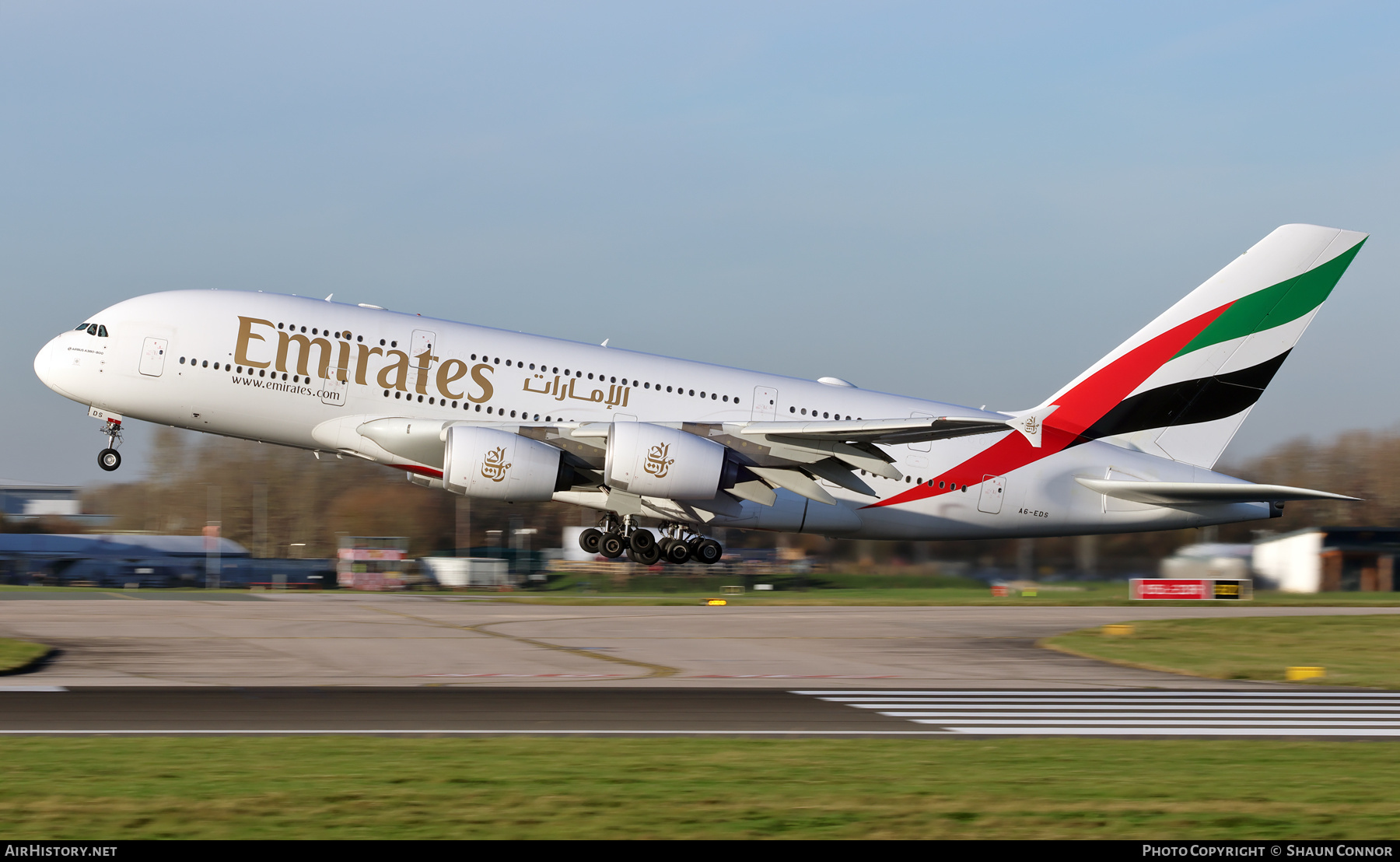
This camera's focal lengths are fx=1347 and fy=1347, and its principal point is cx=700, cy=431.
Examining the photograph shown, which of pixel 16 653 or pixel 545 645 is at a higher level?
pixel 545 645

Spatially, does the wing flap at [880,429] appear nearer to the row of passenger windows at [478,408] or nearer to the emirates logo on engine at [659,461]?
the emirates logo on engine at [659,461]

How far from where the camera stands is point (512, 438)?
32750 millimetres

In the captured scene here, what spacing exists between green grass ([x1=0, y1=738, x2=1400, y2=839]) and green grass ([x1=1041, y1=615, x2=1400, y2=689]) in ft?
35.7

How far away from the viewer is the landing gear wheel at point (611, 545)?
36.4m

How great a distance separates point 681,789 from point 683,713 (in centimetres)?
617

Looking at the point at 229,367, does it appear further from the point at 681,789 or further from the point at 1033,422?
the point at 681,789

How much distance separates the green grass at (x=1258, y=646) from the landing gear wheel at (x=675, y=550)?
10.5 metres

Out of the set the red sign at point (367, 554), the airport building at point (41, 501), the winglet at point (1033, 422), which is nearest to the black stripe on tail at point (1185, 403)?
the winglet at point (1033, 422)

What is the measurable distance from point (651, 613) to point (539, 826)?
29825mm

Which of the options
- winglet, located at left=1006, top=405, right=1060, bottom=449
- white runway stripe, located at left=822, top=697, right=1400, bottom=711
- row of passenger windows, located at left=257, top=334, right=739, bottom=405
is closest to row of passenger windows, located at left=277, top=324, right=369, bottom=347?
row of passenger windows, located at left=257, top=334, right=739, bottom=405

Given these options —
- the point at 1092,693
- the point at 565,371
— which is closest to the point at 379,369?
the point at 565,371

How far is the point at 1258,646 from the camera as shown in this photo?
29.9 m

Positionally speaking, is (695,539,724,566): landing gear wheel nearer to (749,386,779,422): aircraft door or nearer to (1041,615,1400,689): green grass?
(749,386,779,422): aircraft door

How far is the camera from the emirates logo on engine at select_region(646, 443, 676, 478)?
108 feet
